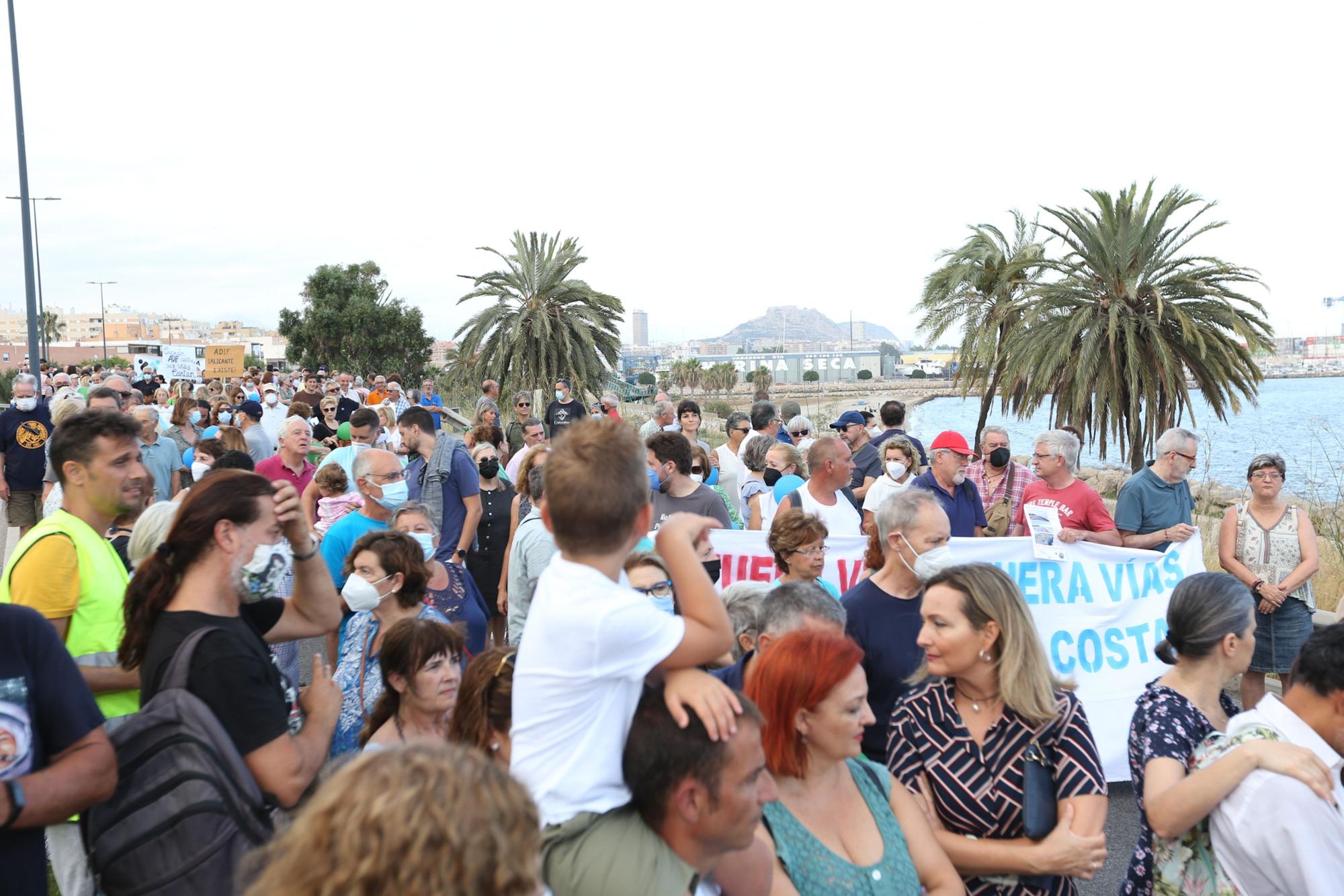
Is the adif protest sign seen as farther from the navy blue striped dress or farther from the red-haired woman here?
the red-haired woman

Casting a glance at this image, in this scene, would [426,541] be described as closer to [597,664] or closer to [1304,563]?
[597,664]

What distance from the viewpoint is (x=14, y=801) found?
7.65 feet

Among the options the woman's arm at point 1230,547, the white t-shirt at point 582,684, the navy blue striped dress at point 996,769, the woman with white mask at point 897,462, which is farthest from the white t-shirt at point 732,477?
the white t-shirt at point 582,684

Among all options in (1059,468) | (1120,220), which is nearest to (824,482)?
(1059,468)

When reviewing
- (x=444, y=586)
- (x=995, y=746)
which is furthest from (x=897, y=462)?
(x=995, y=746)

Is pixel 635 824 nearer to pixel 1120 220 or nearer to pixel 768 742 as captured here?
pixel 768 742

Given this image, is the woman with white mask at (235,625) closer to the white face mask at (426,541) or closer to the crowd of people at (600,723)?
the crowd of people at (600,723)

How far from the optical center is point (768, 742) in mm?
2734

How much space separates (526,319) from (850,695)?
1626 cm

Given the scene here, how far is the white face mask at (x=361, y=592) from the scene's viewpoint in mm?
4371

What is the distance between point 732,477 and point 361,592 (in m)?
5.47

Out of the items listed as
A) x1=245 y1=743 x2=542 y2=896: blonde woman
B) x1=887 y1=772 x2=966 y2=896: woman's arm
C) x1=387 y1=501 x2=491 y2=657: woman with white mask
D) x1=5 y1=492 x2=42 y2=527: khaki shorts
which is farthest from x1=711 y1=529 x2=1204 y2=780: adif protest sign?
x1=5 y1=492 x2=42 y2=527: khaki shorts

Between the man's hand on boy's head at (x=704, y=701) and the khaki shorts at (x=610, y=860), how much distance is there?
0.28m

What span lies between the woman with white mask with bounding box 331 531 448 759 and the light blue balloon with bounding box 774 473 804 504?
10.6 ft
